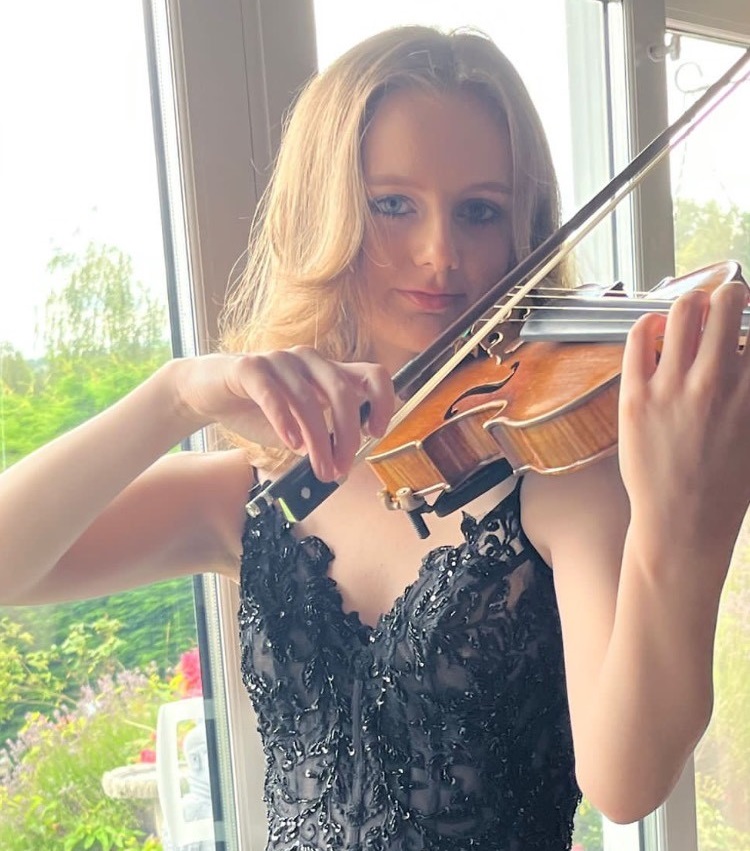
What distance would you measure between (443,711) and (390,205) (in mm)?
425

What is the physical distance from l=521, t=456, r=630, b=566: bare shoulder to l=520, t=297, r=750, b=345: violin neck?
0.31 feet

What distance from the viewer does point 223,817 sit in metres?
1.09

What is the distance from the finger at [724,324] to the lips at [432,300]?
0.30m

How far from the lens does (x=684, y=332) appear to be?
0.55 meters

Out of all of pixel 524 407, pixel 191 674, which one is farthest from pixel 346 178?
pixel 191 674

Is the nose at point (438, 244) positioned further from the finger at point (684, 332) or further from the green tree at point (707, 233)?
the green tree at point (707, 233)

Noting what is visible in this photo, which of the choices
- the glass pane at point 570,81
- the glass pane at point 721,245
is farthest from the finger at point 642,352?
the glass pane at point 721,245

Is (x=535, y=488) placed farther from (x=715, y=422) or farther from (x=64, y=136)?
(x=64, y=136)

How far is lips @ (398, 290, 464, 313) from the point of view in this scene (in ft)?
2.69

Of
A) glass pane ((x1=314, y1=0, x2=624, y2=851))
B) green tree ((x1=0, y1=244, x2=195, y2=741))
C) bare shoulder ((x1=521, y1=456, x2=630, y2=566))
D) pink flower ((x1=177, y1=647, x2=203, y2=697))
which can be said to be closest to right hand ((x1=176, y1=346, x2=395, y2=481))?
bare shoulder ((x1=521, y1=456, x2=630, y2=566))

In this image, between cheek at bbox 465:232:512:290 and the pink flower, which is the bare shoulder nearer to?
cheek at bbox 465:232:512:290

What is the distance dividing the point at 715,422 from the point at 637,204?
3.16 ft

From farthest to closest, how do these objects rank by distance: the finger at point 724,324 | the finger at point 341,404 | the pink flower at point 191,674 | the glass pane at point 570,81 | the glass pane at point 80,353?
the glass pane at point 570,81, the pink flower at point 191,674, the glass pane at point 80,353, the finger at point 341,404, the finger at point 724,324

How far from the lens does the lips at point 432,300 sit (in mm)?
819
